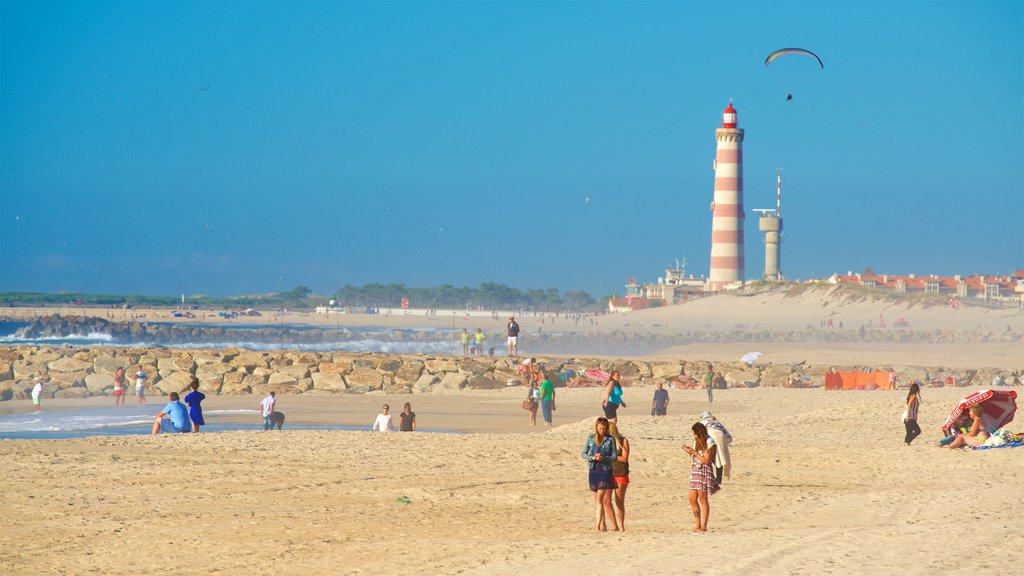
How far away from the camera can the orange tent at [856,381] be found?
27203mm

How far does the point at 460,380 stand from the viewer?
2852 cm

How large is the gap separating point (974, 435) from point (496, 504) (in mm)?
6500

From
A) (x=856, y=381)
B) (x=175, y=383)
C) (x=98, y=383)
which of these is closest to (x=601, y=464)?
(x=856, y=381)

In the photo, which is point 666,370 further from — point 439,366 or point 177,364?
point 177,364

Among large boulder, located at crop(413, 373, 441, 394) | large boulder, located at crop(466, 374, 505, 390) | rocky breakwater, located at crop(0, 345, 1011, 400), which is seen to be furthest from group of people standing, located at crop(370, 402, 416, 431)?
large boulder, located at crop(466, 374, 505, 390)

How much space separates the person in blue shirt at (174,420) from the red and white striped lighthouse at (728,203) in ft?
168

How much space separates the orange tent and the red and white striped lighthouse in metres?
38.3

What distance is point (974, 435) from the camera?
14750mm

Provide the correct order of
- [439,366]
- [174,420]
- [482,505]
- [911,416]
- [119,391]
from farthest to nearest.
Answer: [439,366]
[119,391]
[174,420]
[911,416]
[482,505]

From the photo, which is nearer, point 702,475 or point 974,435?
point 702,475

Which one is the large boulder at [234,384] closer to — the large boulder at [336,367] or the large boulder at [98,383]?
the large boulder at [336,367]

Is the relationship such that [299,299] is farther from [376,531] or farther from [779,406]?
[376,531]

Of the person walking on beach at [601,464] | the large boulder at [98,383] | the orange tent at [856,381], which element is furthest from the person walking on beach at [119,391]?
the person walking on beach at [601,464]

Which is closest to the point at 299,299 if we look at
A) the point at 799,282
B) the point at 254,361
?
the point at 799,282
